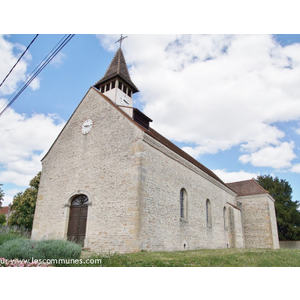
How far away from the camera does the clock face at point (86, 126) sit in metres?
16.2

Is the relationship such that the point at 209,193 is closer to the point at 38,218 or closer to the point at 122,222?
the point at 122,222

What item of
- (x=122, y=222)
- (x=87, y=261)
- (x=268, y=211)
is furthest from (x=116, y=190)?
(x=268, y=211)

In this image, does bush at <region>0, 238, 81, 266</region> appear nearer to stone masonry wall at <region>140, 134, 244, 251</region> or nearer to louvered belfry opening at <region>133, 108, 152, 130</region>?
stone masonry wall at <region>140, 134, 244, 251</region>

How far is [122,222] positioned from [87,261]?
4315 mm

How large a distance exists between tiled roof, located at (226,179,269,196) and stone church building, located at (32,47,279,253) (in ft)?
29.9

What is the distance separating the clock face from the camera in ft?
53.2

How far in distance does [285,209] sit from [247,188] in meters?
13.2


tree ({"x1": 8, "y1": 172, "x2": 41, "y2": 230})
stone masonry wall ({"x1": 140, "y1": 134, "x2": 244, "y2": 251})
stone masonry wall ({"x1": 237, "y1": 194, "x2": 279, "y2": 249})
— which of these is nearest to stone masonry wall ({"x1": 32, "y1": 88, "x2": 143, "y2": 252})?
stone masonry wall ({"x1": 140, "y1": 134, "x2": 244, "y2": 251})

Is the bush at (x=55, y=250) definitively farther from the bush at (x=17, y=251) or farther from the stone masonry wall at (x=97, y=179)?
the stone masonry wall at (x=97, y=179)

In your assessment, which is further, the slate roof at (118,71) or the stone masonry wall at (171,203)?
the slate roof at (118,71)

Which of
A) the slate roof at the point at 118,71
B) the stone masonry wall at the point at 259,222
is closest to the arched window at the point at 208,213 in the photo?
the stone masonry wall at the point at 259,222

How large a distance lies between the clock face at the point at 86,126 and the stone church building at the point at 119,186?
0.24ft

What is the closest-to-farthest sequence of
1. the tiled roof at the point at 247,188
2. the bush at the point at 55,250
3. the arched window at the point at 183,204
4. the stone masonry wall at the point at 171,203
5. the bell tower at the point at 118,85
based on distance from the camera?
1. the bush at the point at 55,250
2. the stone masonry wall at the point at 171,203
3. the arched window at the point at 183,204
4. the bell tower at the point at 118,85
5. the tiled roof at the point at 247,188

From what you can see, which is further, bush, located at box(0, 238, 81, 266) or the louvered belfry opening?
the louvered belfry opening
